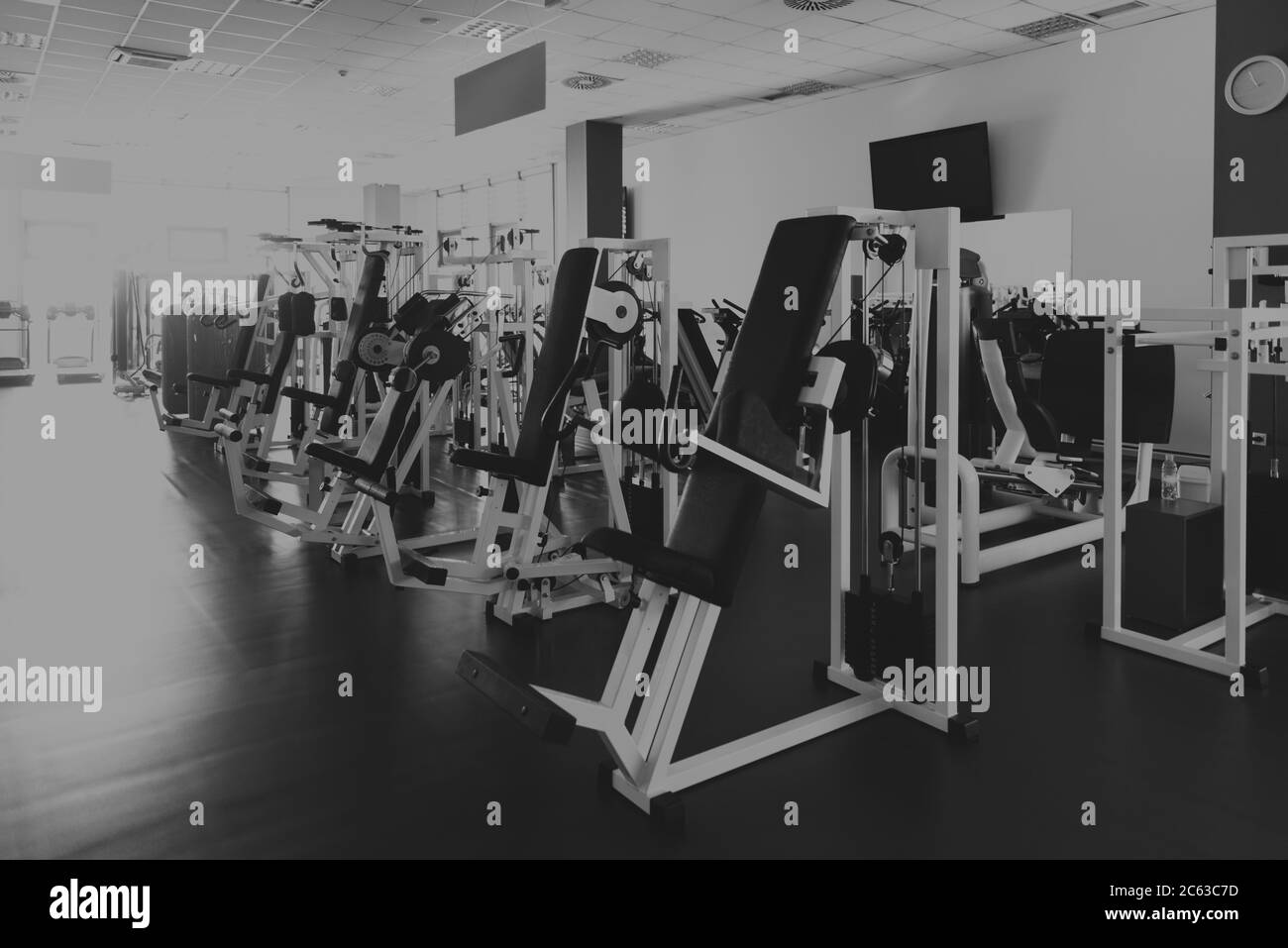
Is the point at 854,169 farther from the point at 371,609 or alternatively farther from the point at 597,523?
the point at 371,609

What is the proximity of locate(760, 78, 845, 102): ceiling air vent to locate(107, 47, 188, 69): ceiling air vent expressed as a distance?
4997mm

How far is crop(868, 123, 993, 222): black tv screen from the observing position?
A: 802 cm

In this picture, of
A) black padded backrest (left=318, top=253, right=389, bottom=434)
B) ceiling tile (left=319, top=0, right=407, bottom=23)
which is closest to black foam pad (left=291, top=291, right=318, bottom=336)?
black padded backrest (left=318, top=253, right=389, bottom=434)

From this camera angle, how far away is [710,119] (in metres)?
10.5

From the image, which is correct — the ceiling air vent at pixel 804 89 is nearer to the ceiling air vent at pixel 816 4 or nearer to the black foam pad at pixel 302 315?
the ceiling air vent at pixel 816 4

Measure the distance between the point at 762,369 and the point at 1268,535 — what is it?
7.79 feet

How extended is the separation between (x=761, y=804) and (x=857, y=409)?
0.91 metres

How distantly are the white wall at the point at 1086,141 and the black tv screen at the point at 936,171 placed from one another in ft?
0.55

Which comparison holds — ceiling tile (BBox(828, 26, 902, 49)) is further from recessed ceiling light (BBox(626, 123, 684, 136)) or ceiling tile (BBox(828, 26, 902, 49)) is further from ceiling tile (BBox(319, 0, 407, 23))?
recessed ceiling light (BBox(626, 123, 684, 136))

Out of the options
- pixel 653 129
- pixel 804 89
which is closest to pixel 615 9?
pixel 804 89

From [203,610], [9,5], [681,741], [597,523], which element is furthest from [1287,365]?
[9,5]

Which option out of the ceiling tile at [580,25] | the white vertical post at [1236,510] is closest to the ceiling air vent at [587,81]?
the ceiling tile at [580,25]
